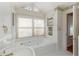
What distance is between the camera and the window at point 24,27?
55.2 inches

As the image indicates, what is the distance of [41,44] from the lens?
4.79 feet

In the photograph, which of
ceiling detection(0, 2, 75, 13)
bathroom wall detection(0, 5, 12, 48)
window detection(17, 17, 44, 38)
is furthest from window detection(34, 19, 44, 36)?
bathroom wall detection(0, 5, 12, 48)

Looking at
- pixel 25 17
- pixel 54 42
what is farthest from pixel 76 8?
pixel 25 17

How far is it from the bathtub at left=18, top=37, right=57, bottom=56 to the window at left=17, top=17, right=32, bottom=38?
8cm

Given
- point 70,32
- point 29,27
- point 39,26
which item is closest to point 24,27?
point 29,27

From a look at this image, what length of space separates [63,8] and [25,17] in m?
0.53

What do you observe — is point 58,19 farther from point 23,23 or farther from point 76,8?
point 23,23

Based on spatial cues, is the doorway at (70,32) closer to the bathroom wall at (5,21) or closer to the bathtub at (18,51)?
the bathtub at (18,51)

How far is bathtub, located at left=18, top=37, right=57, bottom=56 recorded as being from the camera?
1416 millimetres

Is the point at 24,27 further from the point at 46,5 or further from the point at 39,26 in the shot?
the point at 46,5

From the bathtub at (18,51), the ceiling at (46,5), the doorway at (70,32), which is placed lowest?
the bathtub at (18,51)

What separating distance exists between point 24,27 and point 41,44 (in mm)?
344

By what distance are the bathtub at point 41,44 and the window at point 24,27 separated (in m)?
0.08

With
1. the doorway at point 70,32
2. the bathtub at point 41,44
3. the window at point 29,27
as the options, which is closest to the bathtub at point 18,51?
the bathtub at point 41,44
